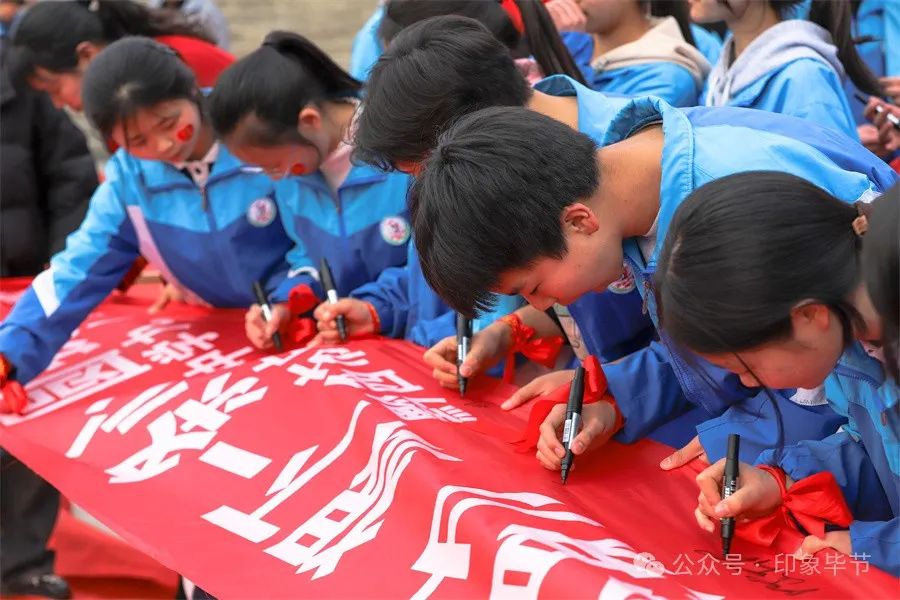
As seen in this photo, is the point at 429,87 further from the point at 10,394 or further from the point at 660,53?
the point at 10,394

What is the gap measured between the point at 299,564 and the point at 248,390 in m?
0.62

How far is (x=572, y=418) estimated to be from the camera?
1.53m

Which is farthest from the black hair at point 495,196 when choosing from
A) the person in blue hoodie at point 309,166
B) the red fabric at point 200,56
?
the red fabric at point 200,56

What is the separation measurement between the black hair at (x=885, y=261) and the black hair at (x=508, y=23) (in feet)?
4.09

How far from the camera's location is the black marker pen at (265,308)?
2355 mm

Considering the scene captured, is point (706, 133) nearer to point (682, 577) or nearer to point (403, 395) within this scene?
point (682, 577)

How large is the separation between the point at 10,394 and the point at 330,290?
748mm

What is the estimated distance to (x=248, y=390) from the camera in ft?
6.49

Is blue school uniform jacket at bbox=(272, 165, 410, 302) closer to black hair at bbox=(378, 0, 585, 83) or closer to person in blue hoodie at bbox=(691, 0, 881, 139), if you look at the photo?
black hair at bbox=(378, 0, 585, 83)

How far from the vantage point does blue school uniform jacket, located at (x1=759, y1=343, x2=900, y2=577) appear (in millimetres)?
1210

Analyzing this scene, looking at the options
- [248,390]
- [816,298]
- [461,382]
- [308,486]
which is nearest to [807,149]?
[816,298]

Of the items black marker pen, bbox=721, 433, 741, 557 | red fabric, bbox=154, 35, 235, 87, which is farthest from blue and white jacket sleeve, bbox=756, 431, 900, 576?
red fabric, bbox=154, 35, 235, 87

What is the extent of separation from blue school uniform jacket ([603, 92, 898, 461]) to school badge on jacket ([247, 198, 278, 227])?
1.25 meters

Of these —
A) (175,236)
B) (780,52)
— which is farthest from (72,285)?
(780,52)
